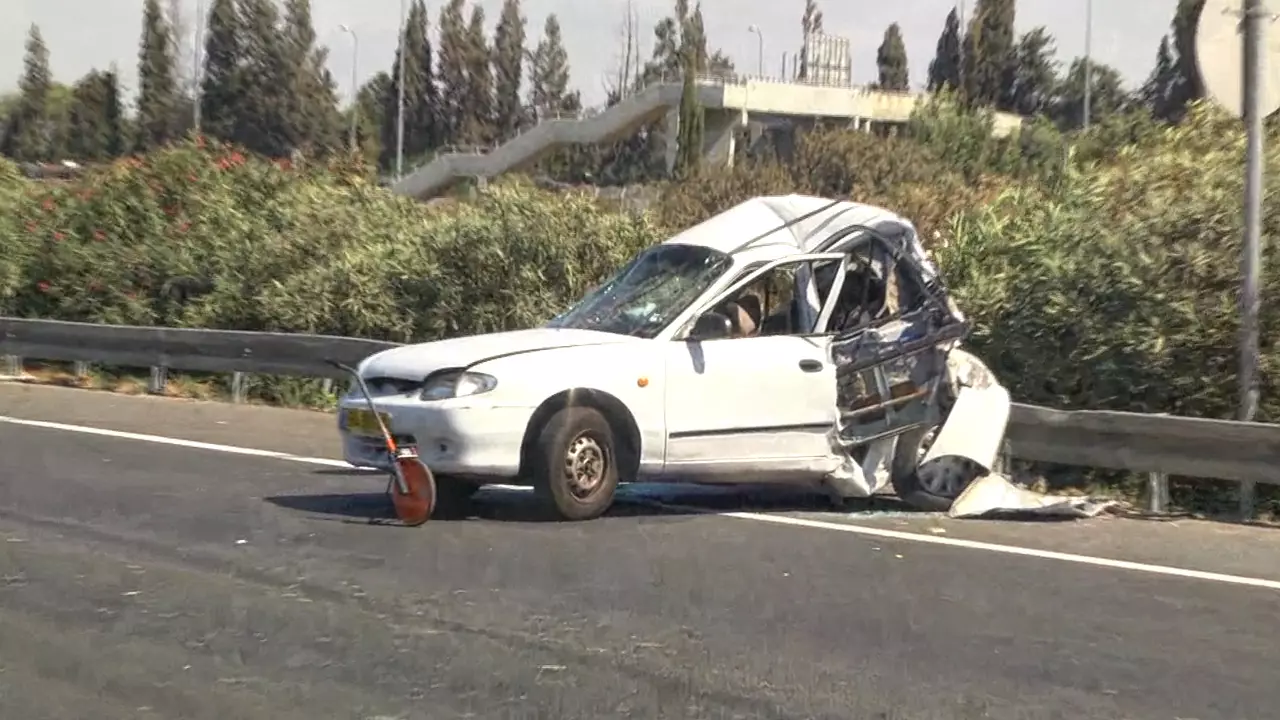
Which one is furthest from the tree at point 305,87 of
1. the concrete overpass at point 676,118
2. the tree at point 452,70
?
the concrete overpass at point 676,118

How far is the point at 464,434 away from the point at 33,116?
88252mm

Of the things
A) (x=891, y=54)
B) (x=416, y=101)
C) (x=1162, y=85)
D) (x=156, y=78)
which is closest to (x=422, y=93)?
(x=416, y=101)

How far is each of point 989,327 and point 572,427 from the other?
5338mm

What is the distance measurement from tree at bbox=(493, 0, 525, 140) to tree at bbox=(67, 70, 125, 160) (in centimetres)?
2047

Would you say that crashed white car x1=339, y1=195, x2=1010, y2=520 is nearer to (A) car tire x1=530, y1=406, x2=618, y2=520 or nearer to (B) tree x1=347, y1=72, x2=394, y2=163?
(A) car tire x1=530, y1=406, x2=618, y2=520

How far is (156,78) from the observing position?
85.9 meters

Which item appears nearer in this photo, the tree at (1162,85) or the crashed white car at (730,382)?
the crashed white car at (730,382)

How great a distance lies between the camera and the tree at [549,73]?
3617 inches

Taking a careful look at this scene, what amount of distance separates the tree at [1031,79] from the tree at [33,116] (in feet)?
168

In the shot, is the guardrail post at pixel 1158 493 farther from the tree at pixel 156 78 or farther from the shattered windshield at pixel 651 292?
the tree at pixel 156 78

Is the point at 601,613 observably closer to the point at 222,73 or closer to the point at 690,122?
the point at 690,122

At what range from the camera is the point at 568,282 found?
1683 centimetres

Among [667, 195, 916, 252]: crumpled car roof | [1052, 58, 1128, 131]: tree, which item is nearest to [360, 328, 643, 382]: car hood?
[667, 195, 916, 252]: crumpled car roof

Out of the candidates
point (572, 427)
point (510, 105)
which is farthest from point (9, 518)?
point (510, 105)
